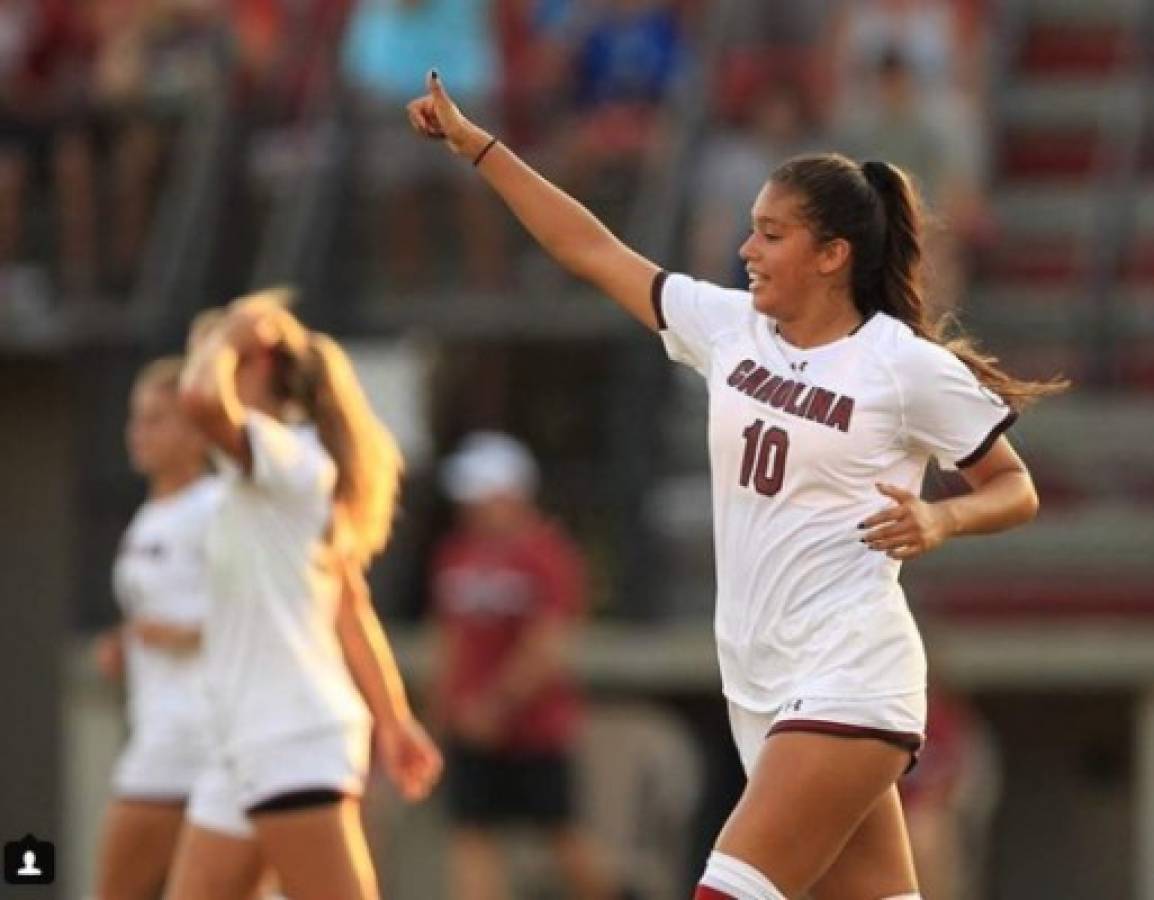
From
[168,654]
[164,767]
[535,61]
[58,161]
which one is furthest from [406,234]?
[164,767]

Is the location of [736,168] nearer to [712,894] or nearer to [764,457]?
[764,457]

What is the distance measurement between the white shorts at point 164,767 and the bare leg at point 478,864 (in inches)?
193

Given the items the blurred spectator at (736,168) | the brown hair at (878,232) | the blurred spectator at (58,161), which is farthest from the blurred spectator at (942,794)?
the brown hair at (878,232)

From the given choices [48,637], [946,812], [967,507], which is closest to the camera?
[967,507]

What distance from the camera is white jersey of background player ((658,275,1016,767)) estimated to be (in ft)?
26.8

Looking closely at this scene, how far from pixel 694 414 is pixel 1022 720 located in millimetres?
2036

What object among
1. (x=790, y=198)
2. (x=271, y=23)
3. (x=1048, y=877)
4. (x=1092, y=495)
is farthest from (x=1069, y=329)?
(x=790, y=198)

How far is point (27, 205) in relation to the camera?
1705cm

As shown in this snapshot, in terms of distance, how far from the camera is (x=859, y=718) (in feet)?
26.7

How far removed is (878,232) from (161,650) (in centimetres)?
329

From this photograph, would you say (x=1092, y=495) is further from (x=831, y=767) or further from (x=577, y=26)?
(x=831, y=767)

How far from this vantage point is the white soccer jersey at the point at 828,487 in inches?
322

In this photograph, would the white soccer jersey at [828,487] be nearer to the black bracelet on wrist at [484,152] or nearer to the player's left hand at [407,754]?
the black bracelet on wrist at [484,152]

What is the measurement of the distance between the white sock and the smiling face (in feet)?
3.86
